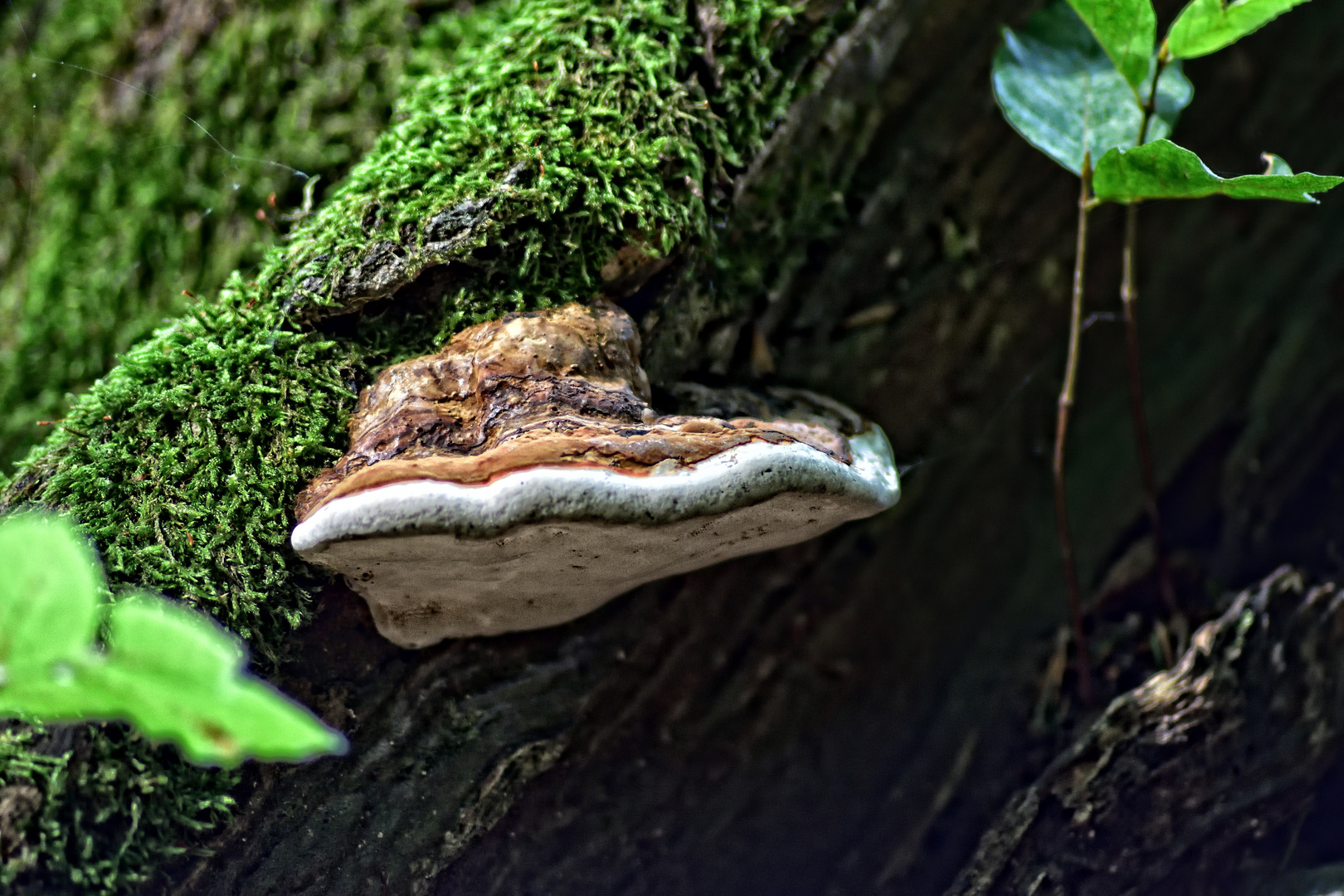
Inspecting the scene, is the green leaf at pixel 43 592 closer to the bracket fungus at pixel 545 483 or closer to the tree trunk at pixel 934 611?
→ the bracket fungus at pixel 545 483

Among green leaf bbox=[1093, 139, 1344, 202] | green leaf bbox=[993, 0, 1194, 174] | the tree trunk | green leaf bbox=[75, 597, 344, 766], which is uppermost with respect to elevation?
green leaf bbox=[993, 0, 1194, 174]

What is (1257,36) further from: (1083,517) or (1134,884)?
(1134,884)

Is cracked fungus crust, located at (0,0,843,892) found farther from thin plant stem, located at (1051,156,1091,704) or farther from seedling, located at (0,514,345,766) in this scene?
thin plant stem, located at (1051,156,1091,704)

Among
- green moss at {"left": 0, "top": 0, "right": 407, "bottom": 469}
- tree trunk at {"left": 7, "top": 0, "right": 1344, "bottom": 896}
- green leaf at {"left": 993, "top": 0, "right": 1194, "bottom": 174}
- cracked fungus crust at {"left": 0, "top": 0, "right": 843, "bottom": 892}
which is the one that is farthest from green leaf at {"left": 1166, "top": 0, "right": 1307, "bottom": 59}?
green moss at {"left": 0, "top": 0, "right": 407, "bottom": 469}

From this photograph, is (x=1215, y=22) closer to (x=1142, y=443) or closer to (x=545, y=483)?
(x=1142, y=443)

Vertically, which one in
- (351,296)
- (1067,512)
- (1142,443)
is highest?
(351,296)

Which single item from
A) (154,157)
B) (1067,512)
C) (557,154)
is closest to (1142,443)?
(1067,512)

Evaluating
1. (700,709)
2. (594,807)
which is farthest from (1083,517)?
(594,807)

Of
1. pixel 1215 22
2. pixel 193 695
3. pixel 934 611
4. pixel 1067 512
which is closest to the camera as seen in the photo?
pixel 193 695

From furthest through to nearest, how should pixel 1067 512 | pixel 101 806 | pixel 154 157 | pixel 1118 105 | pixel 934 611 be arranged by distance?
1. pixel 1067 512
2. pixel 934 611
3. pixel 154 157
4. pixel 1118 105
5. pixel 101 806
